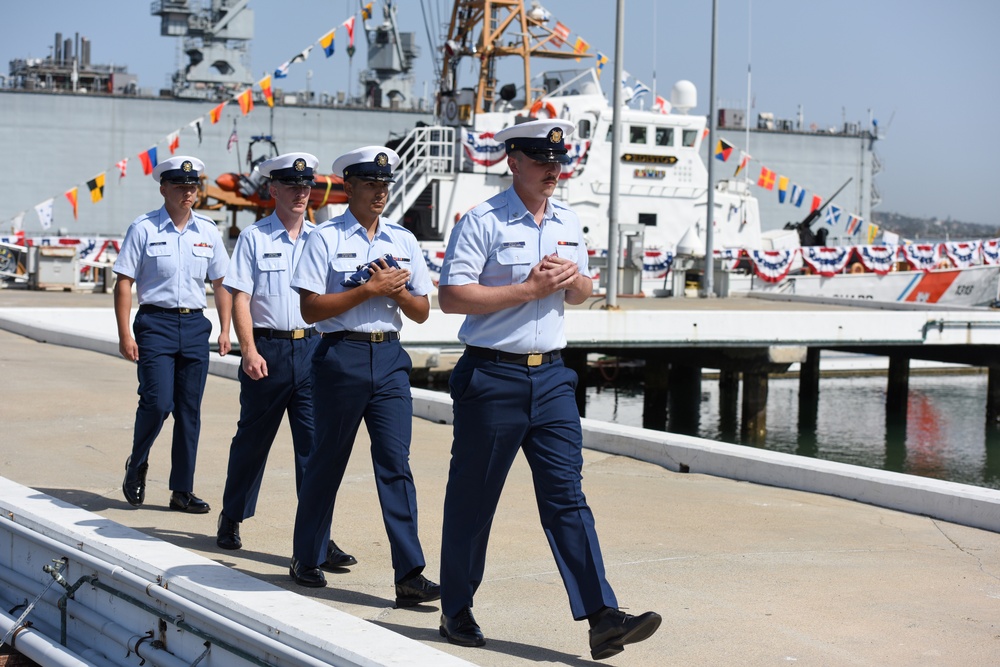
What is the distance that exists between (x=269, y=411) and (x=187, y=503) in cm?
108

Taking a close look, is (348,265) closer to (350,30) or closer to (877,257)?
(350,30)

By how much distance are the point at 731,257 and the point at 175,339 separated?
86.9ft

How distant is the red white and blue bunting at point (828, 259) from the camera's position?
3328 cm

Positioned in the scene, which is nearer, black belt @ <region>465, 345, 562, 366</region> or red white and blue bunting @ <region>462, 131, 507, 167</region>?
black belt @ <region>465, 345, 562, 366</region>

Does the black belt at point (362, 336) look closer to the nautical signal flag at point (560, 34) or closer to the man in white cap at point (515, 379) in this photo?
the man in white cap at point (515, 379)

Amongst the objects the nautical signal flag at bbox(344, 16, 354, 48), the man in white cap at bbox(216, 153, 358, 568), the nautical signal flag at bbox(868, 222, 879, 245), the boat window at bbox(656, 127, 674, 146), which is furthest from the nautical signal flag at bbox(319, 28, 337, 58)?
the nautical signal flag at bbox(868, 222, 879, 245)

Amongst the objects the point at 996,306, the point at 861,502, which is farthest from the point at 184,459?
the point at 996,306

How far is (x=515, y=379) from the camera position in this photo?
4.27m

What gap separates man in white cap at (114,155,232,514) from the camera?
6297mm

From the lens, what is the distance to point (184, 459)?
20.7 ft

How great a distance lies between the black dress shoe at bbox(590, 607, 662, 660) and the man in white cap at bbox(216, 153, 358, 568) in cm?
197

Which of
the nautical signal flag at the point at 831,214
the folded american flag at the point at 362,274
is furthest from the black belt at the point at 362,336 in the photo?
the nautical signal flag at the point at 831,214

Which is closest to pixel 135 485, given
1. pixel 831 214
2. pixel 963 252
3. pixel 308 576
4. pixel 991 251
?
pixel 308 576

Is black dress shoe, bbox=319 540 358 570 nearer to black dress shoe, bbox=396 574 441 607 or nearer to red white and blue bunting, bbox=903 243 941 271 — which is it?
black dress shoe, bbox=396 574 441 607
